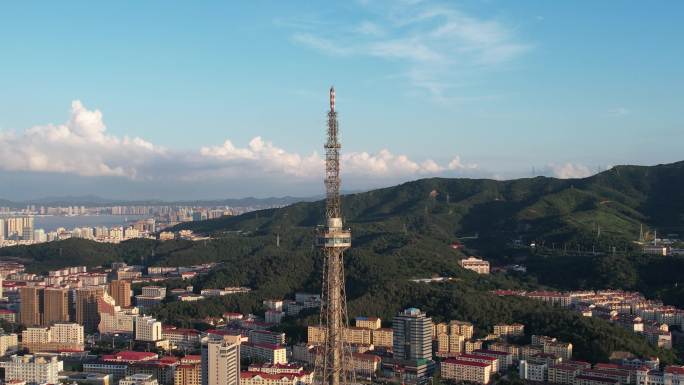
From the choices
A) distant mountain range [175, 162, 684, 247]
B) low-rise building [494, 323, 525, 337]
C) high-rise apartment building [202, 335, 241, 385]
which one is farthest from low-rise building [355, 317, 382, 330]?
distant mountain range [175, 162, 684, 247]

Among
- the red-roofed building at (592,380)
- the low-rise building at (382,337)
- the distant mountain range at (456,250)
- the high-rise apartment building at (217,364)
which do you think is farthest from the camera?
the distant mountain range at (456,250)

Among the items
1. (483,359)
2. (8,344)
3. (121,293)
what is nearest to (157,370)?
(8,344)

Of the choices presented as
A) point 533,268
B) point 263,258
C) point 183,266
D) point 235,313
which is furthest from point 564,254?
point 183,266

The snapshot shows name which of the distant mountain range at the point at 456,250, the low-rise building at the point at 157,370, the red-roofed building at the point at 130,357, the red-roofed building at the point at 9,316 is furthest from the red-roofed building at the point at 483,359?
the red-roofed building at the point at 9,316

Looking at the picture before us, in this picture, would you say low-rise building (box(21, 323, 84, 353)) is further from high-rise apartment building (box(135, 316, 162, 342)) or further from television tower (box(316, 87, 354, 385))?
television tower (box(316, 87, 354, 385))

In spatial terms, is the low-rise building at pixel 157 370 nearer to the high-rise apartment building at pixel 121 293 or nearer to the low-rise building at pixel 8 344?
the low-rise building at pixel 8 344

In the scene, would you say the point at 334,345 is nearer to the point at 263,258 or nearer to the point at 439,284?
the point at 439,284

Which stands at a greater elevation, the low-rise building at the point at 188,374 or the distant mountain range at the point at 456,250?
the distant mountain range at the point at 456,250

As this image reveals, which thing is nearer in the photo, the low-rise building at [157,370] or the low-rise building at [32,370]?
the low-rise building at [32,370]
